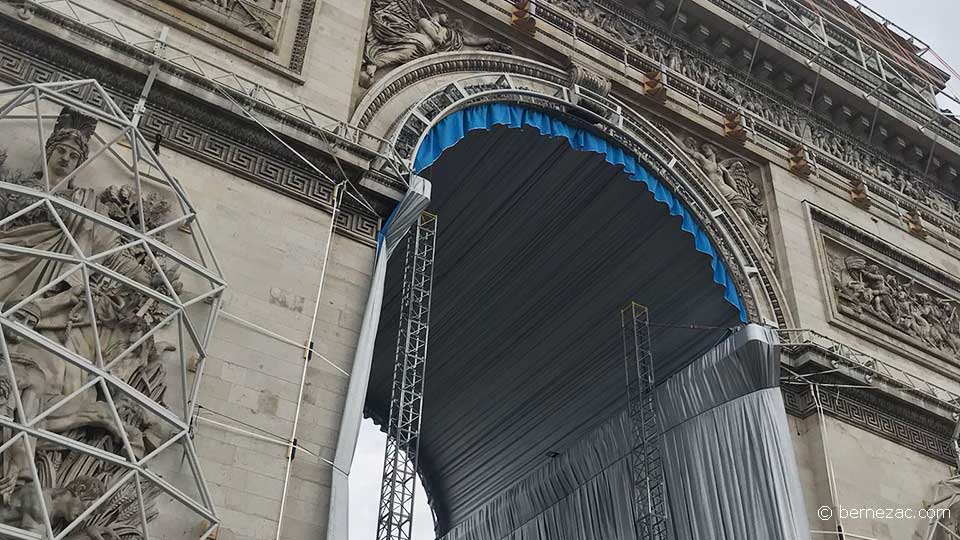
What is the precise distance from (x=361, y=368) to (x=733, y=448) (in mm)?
6001

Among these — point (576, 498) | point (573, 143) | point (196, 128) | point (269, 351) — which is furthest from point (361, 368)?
point (576, 498)

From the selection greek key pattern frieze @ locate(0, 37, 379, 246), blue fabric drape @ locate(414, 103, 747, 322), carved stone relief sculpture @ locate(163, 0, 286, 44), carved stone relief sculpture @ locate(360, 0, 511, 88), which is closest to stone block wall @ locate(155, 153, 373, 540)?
greek key pattern frieze @ locate(0, 37, 379, 246)

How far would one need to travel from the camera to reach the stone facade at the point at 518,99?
9.02m

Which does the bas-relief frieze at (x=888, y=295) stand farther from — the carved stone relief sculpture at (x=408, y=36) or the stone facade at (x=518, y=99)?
the carved stone relief sculpture at (x=408, y=36)

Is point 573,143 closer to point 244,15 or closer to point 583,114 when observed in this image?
point 583,114

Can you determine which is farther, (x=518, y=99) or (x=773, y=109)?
(x=773, y=109)

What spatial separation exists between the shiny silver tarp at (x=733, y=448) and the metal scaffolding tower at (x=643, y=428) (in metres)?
0.23

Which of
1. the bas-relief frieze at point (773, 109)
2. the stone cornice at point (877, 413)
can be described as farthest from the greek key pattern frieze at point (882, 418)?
the bas-relief frieze at point (773, 109)

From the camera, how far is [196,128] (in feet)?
32.4

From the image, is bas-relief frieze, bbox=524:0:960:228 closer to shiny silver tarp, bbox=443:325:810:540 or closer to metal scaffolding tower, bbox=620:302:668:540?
metal scaffolding tower, bbox=620:302:668:540

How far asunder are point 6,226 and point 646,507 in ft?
31.7

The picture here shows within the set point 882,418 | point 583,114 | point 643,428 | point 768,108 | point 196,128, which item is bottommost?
point 882,418

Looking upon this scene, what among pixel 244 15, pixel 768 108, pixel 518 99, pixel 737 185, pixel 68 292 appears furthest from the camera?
pixel 768 108

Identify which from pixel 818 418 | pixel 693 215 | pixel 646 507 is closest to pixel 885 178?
pixel 693 215
